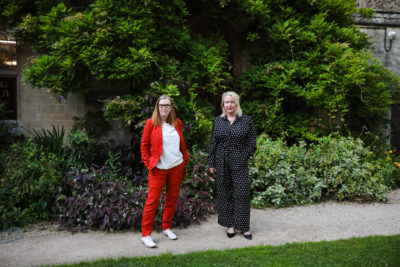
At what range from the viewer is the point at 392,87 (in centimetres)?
812

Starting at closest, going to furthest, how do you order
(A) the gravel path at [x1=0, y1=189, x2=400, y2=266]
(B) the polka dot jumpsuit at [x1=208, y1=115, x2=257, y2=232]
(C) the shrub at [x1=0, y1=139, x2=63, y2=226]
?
1. (A) the gravel path at [x1=0, y1=189, x2=400, y2=266]
2. (B) the polka dot jumpsuit at [x1=208, y1=115, x2=257, y2=232]
3. (C) the shrub at [x1=0, y1=139, x2=63, y2=226]

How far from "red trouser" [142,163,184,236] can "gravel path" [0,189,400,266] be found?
0.25 m

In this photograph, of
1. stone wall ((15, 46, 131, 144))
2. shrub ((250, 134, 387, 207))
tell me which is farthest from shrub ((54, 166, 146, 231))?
stone wall ((15, 46, 131, 144))

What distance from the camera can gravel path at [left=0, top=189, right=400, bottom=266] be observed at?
3.56 meters

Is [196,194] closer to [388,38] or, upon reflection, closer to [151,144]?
[151,144]

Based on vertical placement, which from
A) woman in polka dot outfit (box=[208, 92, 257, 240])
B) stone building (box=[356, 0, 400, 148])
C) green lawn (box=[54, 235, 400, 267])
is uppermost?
stone building (box=[356, 0, 400, 148])

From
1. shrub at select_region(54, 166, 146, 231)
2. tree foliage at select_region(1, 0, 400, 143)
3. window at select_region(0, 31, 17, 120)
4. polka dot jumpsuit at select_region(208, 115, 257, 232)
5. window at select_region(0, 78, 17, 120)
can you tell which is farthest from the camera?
window at select_region(0, 78, 17, 120)

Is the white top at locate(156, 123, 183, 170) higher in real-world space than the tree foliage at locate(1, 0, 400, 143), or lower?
lower

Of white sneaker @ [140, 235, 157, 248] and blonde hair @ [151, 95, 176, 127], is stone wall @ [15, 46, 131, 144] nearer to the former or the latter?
blonde hair @ [151, 95, 176, 127]

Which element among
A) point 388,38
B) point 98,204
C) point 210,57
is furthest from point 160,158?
point 388,38

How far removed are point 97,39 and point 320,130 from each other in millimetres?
5145

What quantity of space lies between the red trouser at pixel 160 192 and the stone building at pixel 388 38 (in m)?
7.48

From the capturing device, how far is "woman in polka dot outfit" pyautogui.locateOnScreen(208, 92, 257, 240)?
3.96 meters

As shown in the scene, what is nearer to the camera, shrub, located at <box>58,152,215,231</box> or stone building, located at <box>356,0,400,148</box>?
shrub, located at <box>58,152,215,231</box>
